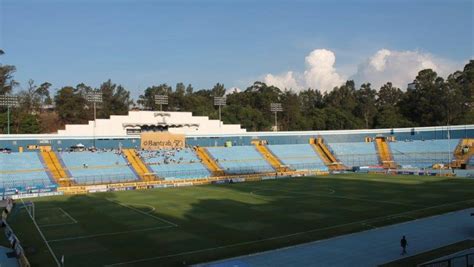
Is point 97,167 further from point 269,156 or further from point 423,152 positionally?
point 423,152

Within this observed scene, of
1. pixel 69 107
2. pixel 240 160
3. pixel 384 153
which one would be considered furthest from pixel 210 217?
pixel 69 107

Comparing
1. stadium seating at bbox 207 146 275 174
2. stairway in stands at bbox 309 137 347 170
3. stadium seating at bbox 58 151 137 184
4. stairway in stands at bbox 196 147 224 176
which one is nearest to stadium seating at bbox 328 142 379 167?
stairway in stands at bbox 309 137 347 170

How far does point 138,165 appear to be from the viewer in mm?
72688

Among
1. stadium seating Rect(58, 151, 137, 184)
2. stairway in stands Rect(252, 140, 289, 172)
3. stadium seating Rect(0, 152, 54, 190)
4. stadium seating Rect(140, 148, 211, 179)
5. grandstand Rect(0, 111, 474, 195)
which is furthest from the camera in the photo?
stairway in stands Rect(252, 140, 289, 172)

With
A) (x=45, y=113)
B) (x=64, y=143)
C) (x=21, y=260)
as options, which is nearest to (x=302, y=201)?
(x=21, y=260)

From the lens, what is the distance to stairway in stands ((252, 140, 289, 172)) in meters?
81.2

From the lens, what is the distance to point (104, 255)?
26.9 m

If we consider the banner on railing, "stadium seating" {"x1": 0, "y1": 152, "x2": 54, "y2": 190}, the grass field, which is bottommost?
the grass field

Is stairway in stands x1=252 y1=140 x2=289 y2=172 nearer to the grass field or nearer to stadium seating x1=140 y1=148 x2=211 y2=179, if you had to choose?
stadium seating x1=140 y1=148 x2=211 y2=179

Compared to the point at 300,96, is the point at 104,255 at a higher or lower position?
lower

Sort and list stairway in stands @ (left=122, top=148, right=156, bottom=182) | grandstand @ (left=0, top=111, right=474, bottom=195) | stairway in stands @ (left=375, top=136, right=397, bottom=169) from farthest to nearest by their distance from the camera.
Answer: stairway in stands @ (left=375, top=136, right=397, bottom=169), stairway in stands @ (left=122, top=148, right=156, bottom=182), grandstand @ (left=0, top=111, right=474, bottom=195)

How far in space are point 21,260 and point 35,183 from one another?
38981 millimetres

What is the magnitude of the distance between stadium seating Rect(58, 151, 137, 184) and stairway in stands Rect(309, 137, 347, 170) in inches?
1531

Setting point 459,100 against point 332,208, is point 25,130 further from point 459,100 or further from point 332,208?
point 459,100
